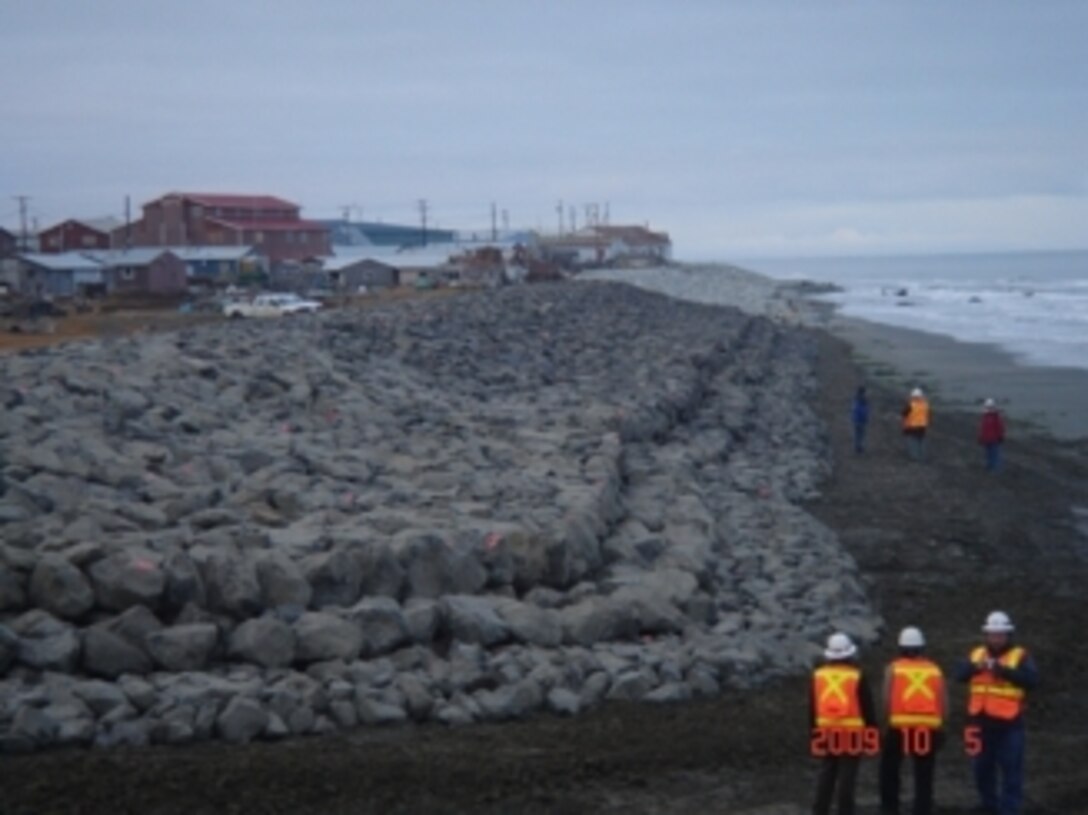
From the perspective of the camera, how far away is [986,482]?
21.3 m

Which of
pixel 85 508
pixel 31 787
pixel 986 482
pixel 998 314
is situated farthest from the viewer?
pixel 998 314

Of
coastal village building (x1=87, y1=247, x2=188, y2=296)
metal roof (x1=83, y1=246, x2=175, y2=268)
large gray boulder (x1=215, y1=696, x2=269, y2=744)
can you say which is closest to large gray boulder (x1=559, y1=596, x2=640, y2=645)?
large gray boulder (x1=215, y1=696, x2=269, y2=744)

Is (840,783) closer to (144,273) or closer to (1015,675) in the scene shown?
(1015,675)

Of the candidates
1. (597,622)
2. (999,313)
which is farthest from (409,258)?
(597,622)

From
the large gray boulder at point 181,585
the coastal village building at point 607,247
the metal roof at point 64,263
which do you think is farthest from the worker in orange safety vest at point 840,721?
the coastal village building at point 607,247

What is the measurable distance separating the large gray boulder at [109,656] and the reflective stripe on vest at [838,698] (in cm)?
438

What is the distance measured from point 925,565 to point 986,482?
5901 millimetres

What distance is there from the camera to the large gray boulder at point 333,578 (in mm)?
10891

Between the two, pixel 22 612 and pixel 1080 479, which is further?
pixel 1080 479

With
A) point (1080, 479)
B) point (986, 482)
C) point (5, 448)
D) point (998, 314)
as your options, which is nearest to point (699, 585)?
point (5, 448)

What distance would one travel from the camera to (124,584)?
396 inches

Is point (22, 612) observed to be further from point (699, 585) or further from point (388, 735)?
point (699, 585)

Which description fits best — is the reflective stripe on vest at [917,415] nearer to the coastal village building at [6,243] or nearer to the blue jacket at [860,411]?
the blue jacket at [860,411]

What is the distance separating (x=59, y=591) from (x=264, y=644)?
1.44 m
